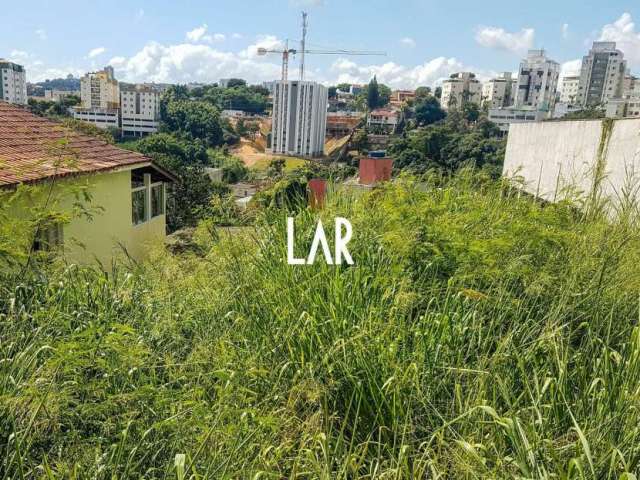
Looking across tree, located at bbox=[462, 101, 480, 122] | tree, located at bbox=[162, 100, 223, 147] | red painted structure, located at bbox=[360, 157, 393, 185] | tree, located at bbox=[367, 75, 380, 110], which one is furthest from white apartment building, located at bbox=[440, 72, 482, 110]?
red painted structure, located at bbox=[360, 157, 393, 185]

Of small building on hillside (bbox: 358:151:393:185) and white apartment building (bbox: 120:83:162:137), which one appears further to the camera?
white apartment building (bbox: 120:83:162:137)

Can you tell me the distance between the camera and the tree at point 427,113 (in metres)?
81.4

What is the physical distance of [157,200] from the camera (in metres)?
11.3

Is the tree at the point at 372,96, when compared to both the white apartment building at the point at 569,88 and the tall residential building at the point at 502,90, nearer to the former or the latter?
the tall residential building at the point at 502,90

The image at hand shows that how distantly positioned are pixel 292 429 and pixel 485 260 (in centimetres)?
142

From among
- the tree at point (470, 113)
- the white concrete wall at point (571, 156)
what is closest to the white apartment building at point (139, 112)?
the tree at point (470, 113)

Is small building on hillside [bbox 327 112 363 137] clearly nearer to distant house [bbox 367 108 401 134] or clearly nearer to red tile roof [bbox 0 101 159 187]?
distant house [bbox 367 108 401 134]

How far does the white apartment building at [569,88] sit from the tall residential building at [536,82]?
49.0 feet

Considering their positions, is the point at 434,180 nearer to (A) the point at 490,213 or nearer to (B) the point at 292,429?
(A) the point at 490,213

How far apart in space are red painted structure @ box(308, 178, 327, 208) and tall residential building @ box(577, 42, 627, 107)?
128 meters

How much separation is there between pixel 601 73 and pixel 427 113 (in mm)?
62066

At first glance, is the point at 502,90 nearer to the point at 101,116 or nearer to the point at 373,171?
the point at 101,116

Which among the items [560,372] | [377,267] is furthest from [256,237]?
[560,372]

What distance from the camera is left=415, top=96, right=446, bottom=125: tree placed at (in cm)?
8138
